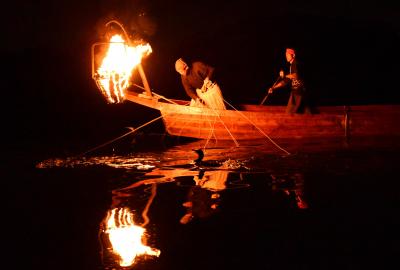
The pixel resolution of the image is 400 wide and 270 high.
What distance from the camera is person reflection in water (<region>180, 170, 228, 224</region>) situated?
6734 mm

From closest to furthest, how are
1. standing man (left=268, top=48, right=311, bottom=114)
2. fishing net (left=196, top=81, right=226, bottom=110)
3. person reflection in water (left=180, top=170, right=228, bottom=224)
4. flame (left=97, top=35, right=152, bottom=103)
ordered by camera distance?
person reflection in water (left=180, top=170, right=228, bottom=224) < flame (left=97, top=35, right=152, bottom=103) < standing man (left=268, top=48, right=311, bottom=114) < fishing net (left=196, top=81, right=226, bottom=110)

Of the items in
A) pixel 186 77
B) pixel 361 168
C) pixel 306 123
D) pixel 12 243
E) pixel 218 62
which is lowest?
pixel 12 243

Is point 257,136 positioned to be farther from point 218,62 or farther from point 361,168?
point 218,62

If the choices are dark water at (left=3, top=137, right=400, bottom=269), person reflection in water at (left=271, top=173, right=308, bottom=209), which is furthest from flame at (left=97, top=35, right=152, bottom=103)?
person reflection in water at (left=271, top=173, right=308, bottom=209)

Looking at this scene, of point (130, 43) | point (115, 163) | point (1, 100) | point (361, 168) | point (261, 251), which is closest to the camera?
point (261, 251)

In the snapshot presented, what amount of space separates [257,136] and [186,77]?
241cm

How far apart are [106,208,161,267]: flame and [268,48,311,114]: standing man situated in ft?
23.3

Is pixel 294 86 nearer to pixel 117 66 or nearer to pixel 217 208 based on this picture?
pixel 117 66

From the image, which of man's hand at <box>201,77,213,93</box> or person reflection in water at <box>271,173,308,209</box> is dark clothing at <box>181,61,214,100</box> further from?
person reflection in water at <box>271,173,308,209</box>

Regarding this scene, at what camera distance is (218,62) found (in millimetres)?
24781

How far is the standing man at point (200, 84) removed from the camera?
1284 centimetres

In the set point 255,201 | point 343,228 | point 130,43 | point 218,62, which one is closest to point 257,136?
point 130,43

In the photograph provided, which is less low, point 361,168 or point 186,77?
point 186,77

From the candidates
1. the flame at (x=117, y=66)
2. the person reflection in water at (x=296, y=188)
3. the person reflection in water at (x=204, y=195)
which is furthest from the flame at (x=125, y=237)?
the flame at (x=117, y=66)
